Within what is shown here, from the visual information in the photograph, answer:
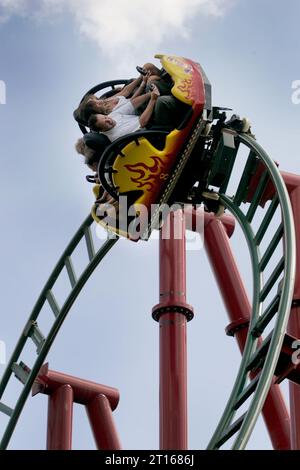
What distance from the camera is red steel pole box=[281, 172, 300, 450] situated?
209 inches

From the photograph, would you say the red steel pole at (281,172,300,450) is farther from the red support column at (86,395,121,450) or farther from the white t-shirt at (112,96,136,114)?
the red support column at (86,395,121,450)

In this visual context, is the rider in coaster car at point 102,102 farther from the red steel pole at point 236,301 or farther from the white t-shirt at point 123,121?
the red steel pole at point 236,301

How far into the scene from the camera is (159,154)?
226 inches

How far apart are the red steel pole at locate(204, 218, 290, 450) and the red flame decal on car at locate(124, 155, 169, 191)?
3.77 ft

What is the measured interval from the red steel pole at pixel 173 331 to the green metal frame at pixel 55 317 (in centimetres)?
45

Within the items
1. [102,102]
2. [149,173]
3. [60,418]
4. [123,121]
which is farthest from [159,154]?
[60,418]

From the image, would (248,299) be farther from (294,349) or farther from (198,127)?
(294,349)

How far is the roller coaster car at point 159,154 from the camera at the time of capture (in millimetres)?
5688

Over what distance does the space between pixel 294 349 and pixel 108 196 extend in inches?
69.0

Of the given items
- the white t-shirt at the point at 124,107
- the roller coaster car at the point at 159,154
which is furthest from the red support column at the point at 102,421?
the white t-shirt at the point at 124,107

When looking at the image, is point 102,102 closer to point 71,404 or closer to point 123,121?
point 123,121

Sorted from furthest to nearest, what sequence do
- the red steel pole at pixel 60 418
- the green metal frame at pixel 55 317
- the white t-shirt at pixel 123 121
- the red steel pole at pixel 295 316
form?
the red steel pole at pixel 60 418, the green metal frame at pixel 55 317, the white t-shirt at pixel 123 121, the red steel pole at pixel 295 316

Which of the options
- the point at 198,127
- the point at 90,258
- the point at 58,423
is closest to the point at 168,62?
the point at 198,127

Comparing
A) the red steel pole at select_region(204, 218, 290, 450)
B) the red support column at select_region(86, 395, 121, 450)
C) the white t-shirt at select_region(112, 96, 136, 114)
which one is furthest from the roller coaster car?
the red support column at select_region(86, 395, 121, 450)
